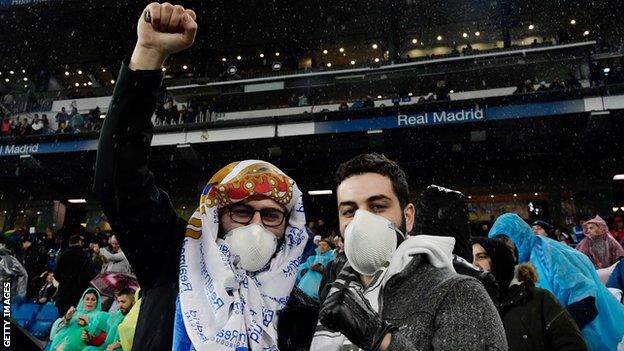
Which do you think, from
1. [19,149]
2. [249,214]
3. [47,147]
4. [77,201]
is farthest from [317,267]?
[77,201]

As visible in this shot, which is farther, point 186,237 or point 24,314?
point 24,314

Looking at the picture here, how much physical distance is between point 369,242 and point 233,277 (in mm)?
484

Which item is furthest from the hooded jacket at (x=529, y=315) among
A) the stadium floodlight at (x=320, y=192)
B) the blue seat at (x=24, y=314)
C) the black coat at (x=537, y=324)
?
the stadium floodlight at (x=320, y=192)

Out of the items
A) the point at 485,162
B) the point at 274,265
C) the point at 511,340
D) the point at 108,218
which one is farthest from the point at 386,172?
the point at 485,162

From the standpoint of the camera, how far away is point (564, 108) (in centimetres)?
1315

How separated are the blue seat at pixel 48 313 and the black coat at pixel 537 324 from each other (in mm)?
7890

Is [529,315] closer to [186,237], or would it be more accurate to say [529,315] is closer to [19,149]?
[186,237]

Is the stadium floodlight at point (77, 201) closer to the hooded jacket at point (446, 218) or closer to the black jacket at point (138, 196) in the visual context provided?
the hooded jacket at point (446, 218)

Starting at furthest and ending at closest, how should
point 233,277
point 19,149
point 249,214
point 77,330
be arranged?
point 19,149 < point 77,330 < point 249,214 < point 233,277

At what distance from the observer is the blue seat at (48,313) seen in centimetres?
791

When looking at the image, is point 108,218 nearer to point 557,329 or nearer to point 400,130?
point 557,329

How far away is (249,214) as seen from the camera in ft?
5.76

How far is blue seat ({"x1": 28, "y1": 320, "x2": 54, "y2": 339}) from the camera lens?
7.62m

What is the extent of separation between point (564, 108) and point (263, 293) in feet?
46.1
